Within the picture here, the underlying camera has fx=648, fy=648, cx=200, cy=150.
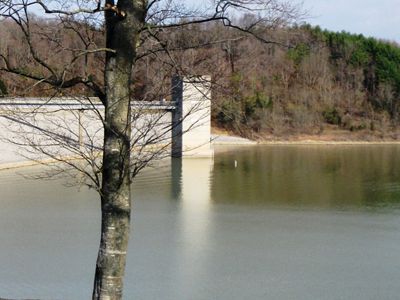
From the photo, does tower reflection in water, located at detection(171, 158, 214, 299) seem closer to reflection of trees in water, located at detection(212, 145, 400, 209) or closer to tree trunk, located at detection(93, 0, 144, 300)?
reflection of trees in water, located at detection(212, 145, 400, 209)

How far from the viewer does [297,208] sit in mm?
12539

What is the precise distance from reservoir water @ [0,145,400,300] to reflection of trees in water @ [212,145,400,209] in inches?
2.2

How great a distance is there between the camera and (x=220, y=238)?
9.59m

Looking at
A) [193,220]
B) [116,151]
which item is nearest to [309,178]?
[193,220]

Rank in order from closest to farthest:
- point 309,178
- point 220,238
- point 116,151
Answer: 1. point 116,151
2. point 220,238
3. point 309,178

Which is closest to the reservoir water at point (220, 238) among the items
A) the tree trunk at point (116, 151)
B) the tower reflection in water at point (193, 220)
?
the tower reflection in water at point (193, 220)

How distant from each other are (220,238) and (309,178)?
8.33 m

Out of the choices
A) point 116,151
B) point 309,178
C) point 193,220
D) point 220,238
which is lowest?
point 220,238

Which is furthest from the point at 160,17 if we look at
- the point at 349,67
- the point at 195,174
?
the point at 349,67

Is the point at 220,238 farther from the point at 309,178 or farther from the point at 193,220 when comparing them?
the point at 309,178

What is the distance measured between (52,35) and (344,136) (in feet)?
104

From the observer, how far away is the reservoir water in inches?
277

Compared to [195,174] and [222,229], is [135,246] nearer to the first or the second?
[222,229]

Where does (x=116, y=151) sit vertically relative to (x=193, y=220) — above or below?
above
